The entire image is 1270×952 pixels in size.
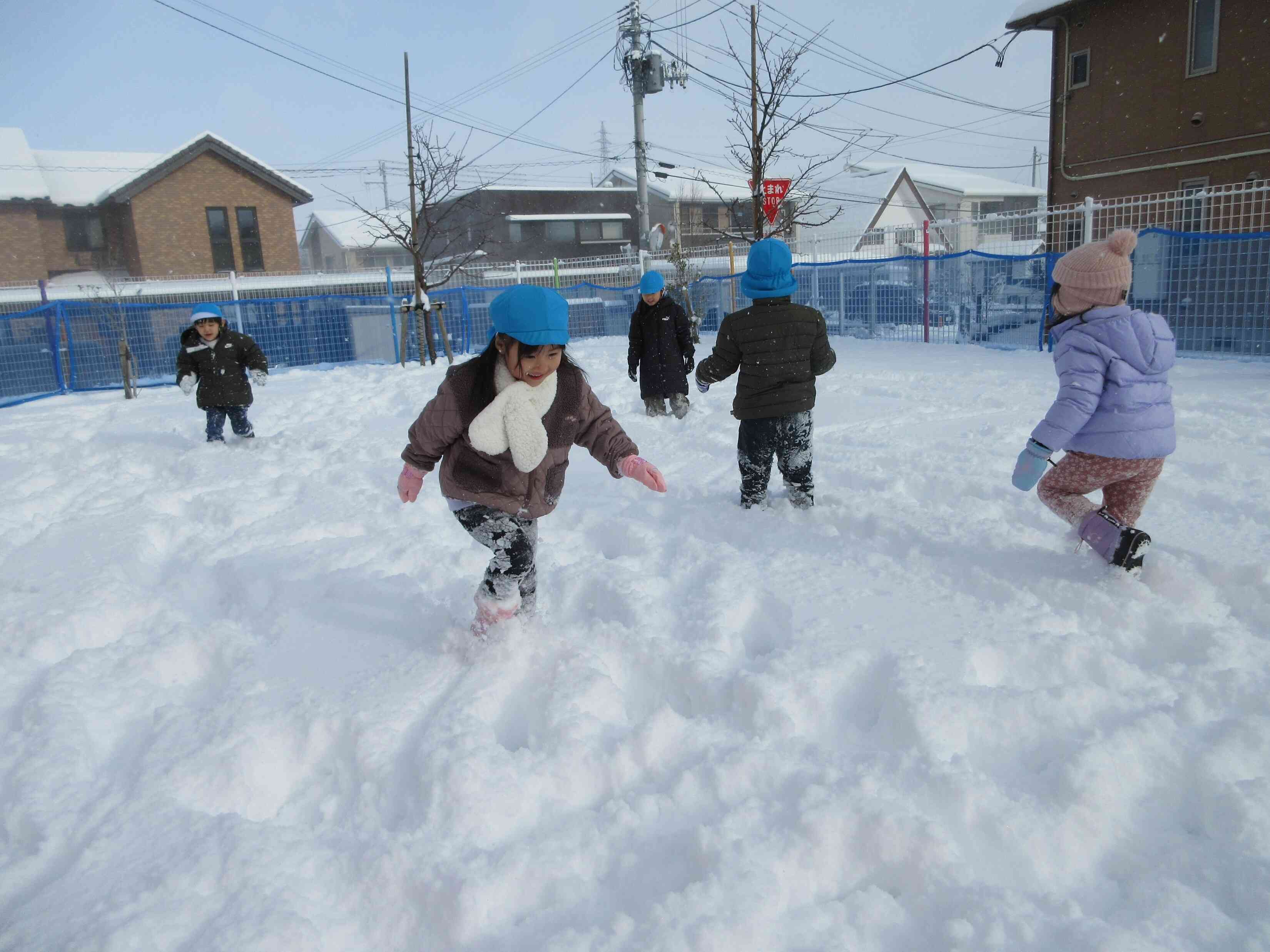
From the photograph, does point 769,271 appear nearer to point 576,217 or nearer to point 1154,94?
point 1154,94

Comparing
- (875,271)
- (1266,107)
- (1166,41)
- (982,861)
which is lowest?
(982,861)

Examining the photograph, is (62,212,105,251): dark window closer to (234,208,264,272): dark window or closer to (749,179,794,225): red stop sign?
(234,208,264,272): dark window

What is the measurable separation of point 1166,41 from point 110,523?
1854cm

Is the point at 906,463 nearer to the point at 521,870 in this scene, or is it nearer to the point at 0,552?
the point at 521,870

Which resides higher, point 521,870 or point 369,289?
point 369,289

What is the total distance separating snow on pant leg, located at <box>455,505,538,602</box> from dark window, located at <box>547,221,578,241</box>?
36683 mm

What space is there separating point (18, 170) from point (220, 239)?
6.37m

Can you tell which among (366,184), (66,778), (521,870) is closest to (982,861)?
(521,870)

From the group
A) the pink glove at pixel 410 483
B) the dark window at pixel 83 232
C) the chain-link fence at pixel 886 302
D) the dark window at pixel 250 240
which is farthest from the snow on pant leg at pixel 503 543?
the dark window at pixel 83 232

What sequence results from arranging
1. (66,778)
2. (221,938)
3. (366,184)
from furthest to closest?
(366,184) < (66,778) < (221,938)

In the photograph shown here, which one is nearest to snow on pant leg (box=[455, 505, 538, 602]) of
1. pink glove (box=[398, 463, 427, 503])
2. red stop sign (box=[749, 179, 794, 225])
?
pink glove (box=[398, 463, 427, 503])

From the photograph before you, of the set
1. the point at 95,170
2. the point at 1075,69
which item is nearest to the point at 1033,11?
the point at 1075,69

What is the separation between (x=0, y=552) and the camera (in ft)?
15.7

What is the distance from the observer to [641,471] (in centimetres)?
300
